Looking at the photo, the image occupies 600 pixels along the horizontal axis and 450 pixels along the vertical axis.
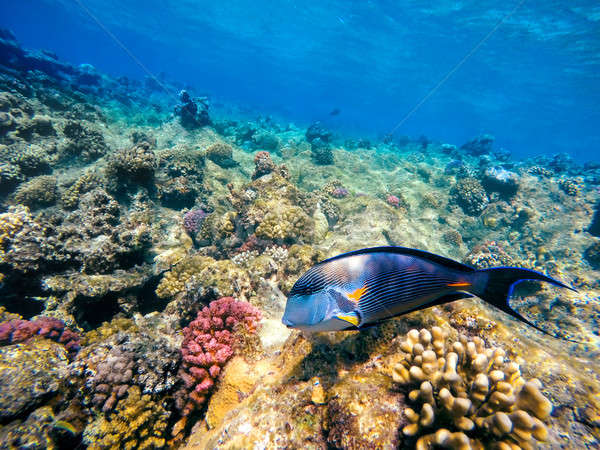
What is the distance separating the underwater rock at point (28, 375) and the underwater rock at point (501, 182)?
15534 millimetres

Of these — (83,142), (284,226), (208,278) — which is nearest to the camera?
(208,278)

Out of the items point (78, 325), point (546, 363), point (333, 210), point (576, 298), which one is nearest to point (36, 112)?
point (78, 325)

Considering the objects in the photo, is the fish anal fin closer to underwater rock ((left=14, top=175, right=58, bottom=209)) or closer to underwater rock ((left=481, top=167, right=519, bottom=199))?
underwater rock ((left=14, top=175, right=58, bottom=209))

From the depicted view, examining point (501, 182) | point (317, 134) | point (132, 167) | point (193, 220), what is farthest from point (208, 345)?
point (317, 134)

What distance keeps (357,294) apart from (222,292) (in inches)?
124

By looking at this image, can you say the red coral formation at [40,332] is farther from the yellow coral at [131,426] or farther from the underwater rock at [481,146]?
Answer: the underwater rock at [481,146]

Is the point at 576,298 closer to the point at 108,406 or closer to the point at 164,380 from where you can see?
the point at 164,380

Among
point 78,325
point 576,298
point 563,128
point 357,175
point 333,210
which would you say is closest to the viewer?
point 78,325

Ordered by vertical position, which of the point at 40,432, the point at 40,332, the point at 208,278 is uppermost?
the point at 208,278

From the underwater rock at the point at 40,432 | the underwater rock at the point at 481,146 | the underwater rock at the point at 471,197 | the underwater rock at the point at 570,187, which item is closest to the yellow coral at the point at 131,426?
the underwater rock at the point at 40,432

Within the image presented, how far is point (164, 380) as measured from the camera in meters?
3.10

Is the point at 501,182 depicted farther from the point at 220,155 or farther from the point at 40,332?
the point at 40,332

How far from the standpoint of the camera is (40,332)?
3615 millimetres

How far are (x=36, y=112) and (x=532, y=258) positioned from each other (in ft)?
68.9
